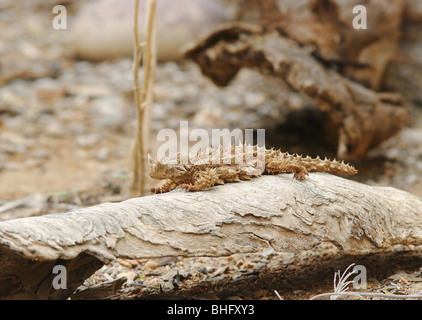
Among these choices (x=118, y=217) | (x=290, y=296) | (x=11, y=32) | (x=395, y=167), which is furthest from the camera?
(x=11, y=32)

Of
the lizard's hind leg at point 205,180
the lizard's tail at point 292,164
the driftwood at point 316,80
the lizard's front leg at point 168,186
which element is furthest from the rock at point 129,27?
the lizard's hind leg at point 205,180

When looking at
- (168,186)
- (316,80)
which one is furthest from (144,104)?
(316,80)

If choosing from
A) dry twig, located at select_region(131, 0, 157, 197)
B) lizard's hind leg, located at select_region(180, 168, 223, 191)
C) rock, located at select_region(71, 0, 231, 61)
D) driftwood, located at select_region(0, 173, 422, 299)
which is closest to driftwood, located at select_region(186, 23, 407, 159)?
dry twig, located at select_region(131, 0, 157, 197)

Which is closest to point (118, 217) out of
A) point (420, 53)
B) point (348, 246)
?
point (348, 246)

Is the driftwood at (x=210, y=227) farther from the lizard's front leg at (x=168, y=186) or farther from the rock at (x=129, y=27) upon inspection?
the rock at (x=129, y=27)

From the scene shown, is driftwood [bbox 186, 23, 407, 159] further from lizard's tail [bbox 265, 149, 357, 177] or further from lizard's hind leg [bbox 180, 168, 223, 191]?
lizard's hind leg [bbox 180, 168, 223, 191]

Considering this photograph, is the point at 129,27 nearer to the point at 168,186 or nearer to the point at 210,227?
the point at 168,186
